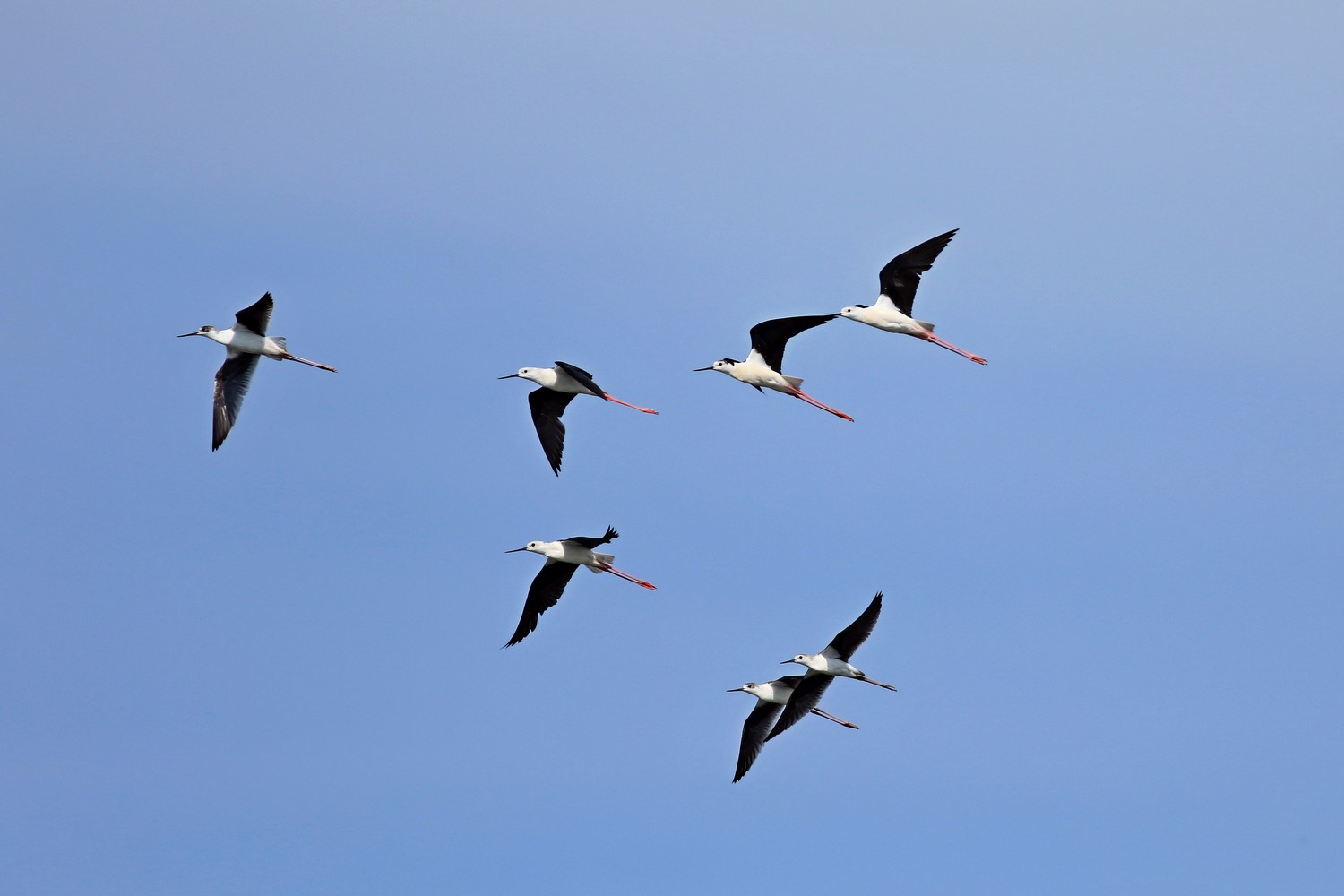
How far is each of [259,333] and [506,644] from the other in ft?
14.0

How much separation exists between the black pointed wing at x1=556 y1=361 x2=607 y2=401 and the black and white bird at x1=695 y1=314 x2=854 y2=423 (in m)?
1.37

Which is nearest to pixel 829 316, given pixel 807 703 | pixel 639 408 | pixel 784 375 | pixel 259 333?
pixel 784 375

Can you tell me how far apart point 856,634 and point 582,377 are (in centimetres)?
403

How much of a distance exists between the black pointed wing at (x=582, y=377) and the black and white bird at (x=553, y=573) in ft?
5.36

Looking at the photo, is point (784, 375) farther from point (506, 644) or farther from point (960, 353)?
point (506, 644)

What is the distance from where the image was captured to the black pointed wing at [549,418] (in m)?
20.9

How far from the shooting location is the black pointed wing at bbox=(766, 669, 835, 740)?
19.6 m

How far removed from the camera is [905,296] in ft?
65.9

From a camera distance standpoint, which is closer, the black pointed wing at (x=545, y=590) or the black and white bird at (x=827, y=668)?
the black and white bird at (x=827, y=668)

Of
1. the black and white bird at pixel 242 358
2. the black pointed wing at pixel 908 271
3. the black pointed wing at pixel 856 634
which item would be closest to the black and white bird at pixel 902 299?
the black pointed wing at pixel 908 271

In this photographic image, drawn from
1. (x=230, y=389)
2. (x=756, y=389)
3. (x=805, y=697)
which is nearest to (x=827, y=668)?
(x=805, y=697)

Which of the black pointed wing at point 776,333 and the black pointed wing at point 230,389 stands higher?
the black pointed wing at point 776,333

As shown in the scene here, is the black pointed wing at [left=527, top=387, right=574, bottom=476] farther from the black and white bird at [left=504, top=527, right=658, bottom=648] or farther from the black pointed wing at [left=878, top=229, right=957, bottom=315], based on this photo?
the black pointed wing at [left=878, top=229, right=957, bottom=315]

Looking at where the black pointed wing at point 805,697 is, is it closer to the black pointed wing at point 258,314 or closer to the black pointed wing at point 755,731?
the black pointed wing at point 755,731
